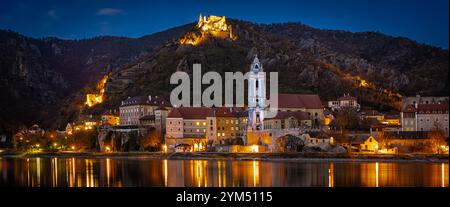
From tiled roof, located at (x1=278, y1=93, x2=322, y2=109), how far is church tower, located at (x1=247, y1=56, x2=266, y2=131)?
7.47 feet

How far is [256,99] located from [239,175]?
116 feet

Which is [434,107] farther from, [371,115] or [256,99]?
[256,99]

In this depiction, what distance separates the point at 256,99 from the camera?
287 feet

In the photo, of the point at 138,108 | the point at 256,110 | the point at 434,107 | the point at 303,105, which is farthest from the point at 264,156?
the point at 138,108

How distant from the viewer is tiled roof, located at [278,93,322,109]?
87.5m

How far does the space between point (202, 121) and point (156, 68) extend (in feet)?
164

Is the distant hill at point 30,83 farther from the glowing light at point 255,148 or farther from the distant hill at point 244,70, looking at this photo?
the glowing light at point 255,148

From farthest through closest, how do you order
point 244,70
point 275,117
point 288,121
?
point 244,70, point 275,117, point 288,121

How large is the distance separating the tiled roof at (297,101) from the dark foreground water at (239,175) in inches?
867

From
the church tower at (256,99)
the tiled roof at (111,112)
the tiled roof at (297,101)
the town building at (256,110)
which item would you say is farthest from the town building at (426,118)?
the tiled roof at (111,112)

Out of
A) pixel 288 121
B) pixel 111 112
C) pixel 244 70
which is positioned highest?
pixel 244 70

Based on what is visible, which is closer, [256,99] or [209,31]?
[256,99]

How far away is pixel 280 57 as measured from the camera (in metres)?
133

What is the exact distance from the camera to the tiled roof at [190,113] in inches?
3442
